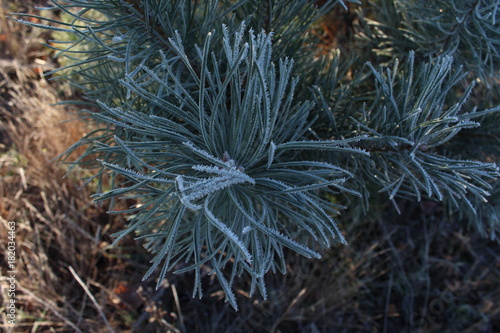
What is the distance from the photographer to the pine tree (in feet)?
1.49

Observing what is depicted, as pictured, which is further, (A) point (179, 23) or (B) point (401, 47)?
(B) point (401, 47)

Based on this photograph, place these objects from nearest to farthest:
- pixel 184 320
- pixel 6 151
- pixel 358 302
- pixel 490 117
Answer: pixel 490 117
pixel 184 320
pixel 358 302
pixel 6 151

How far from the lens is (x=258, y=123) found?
0.46 meters

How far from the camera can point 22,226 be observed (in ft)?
4.31

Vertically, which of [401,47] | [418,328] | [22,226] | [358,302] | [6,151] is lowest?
[418,328]

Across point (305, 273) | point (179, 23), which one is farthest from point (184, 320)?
point (179, 23)

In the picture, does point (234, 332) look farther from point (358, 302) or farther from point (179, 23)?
point (179, 23)

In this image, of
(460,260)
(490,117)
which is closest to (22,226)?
(490,117)

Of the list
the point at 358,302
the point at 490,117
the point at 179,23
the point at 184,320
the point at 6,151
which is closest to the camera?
the point at 179,23

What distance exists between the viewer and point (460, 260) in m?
1.47

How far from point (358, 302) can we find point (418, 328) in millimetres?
231

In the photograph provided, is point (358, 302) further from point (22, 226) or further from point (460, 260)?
point (22, 226)

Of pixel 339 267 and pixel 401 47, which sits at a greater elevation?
pixel 401 47

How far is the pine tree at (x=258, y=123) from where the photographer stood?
0.45 metres
